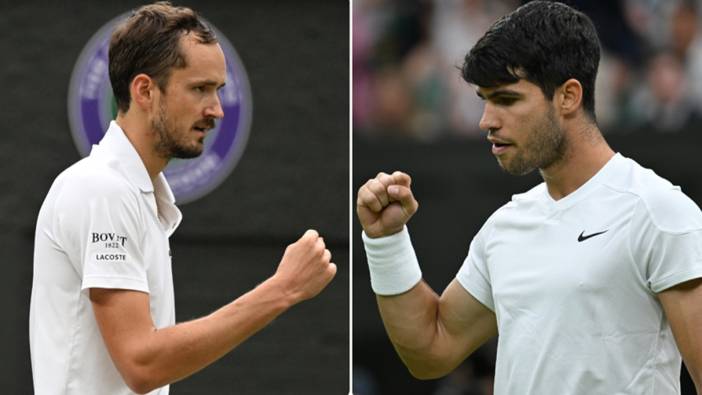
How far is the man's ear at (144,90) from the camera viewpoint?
3.15 meters

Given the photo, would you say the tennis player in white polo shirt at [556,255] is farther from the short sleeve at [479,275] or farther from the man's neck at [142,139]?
the man's neck at [142,139]

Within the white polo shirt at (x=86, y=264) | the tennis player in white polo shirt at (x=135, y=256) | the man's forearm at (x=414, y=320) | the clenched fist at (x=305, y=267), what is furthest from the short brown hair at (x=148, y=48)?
the man's forearm at (x=414, y=320)

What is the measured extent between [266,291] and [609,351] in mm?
826

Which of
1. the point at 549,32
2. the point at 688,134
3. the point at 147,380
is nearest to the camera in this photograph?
the point at 147,380

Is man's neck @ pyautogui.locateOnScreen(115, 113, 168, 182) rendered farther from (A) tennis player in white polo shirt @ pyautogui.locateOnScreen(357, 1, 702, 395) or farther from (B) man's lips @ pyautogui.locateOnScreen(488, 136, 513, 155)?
(B) man's lips @ pyautogui.locateOnScreen(488, 136, 513, 155)

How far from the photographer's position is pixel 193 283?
21.1 feet

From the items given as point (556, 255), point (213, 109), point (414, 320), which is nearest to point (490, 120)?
point (556, 255)

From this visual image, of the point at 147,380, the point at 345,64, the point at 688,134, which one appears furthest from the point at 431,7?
the point at 147,380

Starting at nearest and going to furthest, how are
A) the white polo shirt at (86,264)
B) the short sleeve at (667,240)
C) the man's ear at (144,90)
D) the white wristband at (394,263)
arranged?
the short sleeve at (667,240) < the white polo shirt at (86,264) < the man's ear at (144,90) < the white wristband at (394,263)

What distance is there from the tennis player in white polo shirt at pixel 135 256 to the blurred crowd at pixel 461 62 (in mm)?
3734

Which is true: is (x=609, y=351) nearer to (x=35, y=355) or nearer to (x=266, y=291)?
(x=266, y=291)

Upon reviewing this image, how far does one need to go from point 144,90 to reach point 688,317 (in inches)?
57.3

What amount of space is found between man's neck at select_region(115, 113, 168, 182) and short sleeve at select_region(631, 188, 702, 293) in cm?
122

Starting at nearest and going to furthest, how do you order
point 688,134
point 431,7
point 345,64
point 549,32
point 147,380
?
point 147,380 < point 549,32 < point 688,134 < point 345,64 < point 431,7
